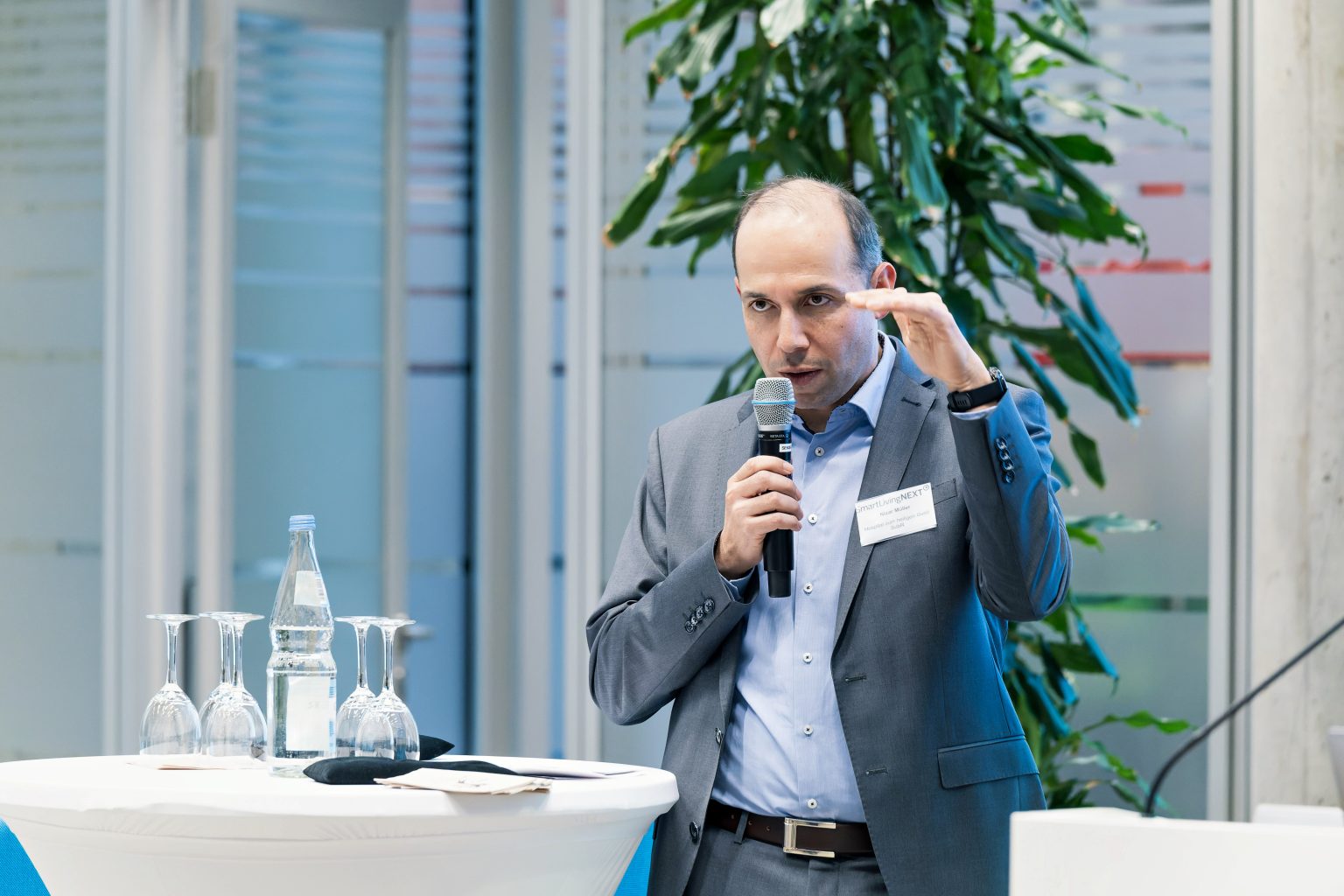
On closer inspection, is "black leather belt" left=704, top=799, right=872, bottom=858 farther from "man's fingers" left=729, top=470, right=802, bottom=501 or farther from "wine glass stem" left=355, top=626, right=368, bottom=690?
"wine glass stem" left=355, top=626, right=368, bottom=690

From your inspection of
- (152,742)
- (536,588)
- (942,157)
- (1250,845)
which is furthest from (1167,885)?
(536,588)

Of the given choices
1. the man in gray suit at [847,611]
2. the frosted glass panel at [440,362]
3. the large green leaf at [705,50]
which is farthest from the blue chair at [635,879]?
the frosted glass panel at [440,362]

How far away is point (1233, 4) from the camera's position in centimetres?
341

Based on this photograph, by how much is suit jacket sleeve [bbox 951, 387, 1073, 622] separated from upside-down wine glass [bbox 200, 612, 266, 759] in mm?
833

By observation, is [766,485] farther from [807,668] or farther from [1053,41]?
[1053,41]

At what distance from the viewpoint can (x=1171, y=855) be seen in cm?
108

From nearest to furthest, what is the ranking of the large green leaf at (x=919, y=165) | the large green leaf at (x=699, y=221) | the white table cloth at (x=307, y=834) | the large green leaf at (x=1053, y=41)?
the white table cloth at (x=307, y=834)
the large green leaf at (x=919, y=165)
the large green leaf at (x=1053, y=41)
the large green leaf at (x=699, y=221)

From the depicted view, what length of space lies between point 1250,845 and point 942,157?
212 cm

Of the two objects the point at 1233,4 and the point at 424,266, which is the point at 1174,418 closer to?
the point at 1233,4

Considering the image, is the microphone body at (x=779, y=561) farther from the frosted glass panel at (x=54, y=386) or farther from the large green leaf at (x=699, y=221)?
the frosted glass panel at (x=54, y=386)

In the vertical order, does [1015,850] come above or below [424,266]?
below

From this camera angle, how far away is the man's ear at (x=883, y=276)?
188 centimetres

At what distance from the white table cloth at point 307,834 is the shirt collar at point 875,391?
55cm

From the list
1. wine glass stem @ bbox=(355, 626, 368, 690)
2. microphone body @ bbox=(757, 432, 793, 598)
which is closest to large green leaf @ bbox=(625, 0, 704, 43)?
microphone body @ bbox=(757, 432, 793, 598)
